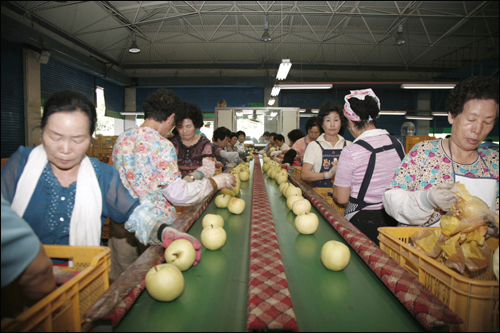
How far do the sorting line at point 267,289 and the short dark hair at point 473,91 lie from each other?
3.86 ft

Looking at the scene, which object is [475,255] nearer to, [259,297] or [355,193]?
[259,297]

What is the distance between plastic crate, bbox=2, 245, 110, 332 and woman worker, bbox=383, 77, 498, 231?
1418 millimetres

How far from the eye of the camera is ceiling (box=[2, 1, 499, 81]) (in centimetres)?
1013

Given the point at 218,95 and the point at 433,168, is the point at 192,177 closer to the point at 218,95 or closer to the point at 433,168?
the point at 433,168

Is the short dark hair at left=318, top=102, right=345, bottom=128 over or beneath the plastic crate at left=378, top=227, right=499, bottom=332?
over

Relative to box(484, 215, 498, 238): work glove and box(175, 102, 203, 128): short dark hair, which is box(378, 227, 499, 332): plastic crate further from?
box(175, 102, 203, 128): short dark hair

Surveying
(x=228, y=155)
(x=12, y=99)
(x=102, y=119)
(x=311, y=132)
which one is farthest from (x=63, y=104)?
(x=102, y=119)

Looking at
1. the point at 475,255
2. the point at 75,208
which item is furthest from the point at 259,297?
the point at 75,208

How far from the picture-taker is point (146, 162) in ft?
5.85

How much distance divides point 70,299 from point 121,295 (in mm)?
140

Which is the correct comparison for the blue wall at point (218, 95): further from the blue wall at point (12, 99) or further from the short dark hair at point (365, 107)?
the short dark hair at point (365, 107)

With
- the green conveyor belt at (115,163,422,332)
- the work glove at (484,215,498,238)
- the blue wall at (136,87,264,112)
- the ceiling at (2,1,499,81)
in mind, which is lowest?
the green conveyor belt at (115,163,422,332)

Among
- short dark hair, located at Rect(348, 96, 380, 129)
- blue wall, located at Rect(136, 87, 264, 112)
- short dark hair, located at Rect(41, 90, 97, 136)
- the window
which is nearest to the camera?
short dark hair, located at Rect(41, 90, 97, 136)

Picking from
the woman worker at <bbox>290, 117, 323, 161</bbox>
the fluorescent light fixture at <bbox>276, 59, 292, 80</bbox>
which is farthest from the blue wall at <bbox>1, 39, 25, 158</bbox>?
the woman worker at <bbox>290, 117, 323, 161</bbox>
